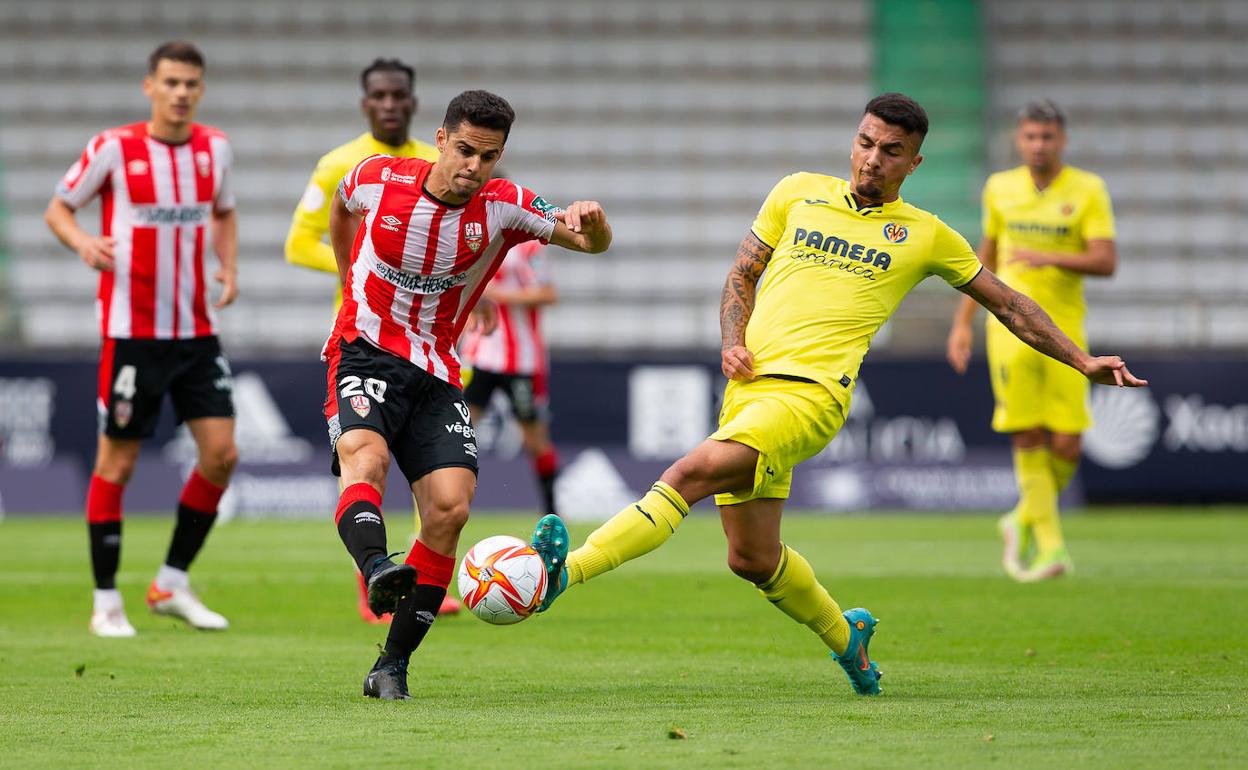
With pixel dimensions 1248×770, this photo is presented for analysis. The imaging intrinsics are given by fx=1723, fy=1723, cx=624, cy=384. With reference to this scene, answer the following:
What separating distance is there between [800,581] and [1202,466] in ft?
36.8

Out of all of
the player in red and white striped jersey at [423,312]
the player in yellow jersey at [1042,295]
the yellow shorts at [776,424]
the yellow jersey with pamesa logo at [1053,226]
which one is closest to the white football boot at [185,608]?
the player in red and white striped jersey at [423,312]

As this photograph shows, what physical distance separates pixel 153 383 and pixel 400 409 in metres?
2.48

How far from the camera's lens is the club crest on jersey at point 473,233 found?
220 inches

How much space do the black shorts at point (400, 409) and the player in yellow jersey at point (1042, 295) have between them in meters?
4.76

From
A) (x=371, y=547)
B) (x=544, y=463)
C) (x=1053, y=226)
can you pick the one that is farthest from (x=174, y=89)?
(x=544, y=463)

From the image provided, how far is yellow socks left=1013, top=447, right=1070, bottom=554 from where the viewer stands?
9766 mm

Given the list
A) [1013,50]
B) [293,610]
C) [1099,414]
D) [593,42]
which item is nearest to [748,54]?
[593,42]

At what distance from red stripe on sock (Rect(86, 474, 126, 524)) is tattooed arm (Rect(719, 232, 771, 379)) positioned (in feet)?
10.9

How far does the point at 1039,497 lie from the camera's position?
978 centimetres

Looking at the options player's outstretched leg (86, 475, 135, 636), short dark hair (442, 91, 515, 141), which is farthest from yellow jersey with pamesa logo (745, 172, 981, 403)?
player's outstretched leg (86, 475, 135, 636)

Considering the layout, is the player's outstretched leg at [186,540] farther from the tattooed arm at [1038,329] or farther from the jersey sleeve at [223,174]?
the tattooed arm at [1038,329]

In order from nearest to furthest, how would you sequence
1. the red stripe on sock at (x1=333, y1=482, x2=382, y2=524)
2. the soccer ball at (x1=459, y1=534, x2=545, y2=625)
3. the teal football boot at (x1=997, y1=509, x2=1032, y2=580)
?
the soccer ball at (x1=459, y1=534, x2=545, y2=625) → the red stripe on sock at (x1=333, y1=482, x2=382, y2=524) → the teal football boot at (x1=997, y1=509, x2=1032, y2=580)

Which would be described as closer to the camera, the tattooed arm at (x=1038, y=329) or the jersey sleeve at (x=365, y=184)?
the tattooed arm at (x=1038, y=329)

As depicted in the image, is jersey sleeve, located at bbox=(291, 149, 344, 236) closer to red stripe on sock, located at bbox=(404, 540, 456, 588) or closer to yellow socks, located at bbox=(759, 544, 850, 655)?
red stripe on sock, located at bbox=(404, 540, 456, 588)
